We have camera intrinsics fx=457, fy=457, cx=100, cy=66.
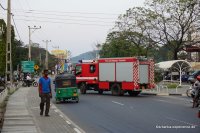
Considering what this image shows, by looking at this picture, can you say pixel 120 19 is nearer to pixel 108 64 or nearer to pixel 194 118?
pixel 108 64

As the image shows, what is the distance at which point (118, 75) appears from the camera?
35.8 m

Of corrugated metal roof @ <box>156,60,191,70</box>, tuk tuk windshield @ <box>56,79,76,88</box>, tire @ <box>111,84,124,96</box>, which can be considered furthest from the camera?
corrugated metal roof @ <box>156,60,191,70</box>

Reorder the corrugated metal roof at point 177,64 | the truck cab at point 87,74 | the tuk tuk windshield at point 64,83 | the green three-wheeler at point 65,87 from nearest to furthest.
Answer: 1. the green three-wheeler at point 65,87
2. the tuk tuk windshield at point 64,83
3. the truck cab at point 87,74
4. the corrugated metal roof at point 177,64

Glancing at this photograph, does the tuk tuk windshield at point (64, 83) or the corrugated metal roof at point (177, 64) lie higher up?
the corrugated metal roof at point (177, 64)

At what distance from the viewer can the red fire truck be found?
3456 centimetres

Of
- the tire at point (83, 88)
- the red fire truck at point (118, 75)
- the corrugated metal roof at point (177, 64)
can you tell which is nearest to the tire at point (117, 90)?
the red fire truck at point (118, 75)

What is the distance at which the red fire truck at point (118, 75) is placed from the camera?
34.6m

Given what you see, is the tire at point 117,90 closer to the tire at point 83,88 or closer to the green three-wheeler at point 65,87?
the tire at point 83,88

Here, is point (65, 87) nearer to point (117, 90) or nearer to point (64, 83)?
point (64, 83)

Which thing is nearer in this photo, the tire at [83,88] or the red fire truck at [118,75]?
the red fire truck at [118,75]

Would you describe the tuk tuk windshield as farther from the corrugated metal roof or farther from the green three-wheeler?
the corrugated metal roof

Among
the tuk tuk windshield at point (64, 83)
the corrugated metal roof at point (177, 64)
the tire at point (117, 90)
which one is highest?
the corrugated metal roof at point (177, 64)

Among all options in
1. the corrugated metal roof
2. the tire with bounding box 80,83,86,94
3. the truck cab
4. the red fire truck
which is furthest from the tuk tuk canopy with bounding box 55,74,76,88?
the corrugated metal roof

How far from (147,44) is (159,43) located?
2993mm
